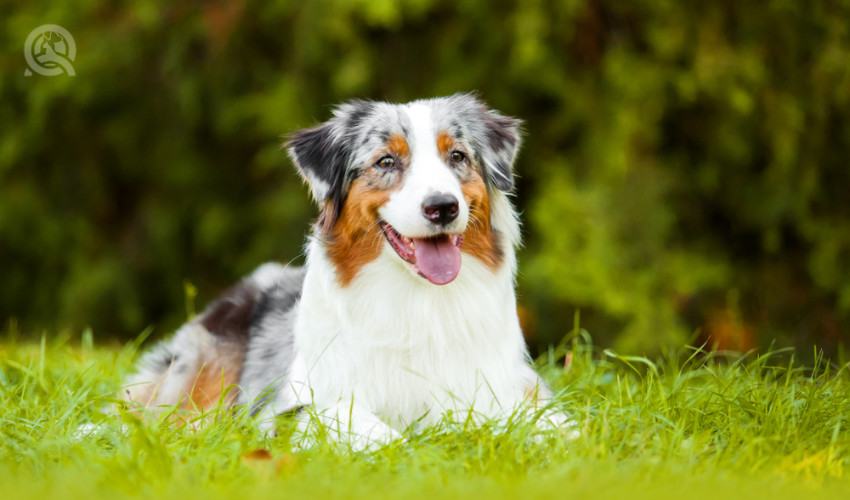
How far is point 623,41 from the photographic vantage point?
759 centimetres

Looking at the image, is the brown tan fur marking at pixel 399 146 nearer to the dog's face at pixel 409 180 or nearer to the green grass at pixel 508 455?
the dog's face at pixel 409 180

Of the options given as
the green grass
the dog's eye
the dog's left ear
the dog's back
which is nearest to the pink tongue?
the dog's eye

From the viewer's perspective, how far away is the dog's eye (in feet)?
12.0

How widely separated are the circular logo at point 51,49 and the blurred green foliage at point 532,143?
9 cm

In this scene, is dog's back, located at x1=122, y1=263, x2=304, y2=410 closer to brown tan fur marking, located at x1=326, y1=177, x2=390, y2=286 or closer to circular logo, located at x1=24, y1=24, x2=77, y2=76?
brown tan fur marking, located at x1=326, y1=177, x2=390, y2=286

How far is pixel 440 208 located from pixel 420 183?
0.17 meters

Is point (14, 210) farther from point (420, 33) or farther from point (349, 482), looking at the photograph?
point (349, 482)

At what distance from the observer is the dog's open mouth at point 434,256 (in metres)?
3.51

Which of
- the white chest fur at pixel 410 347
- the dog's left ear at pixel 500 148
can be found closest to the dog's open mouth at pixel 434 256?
the white chest fur at pixel 410 347

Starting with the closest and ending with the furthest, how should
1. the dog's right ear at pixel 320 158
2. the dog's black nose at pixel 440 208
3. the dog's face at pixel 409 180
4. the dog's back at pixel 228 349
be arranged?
1. the dog's black nose at pixel 440 208
2. the dog's face at pixel 409 180
3. the dog's right ear at pixel 320 158
4. the dog's back at pixel 228 349

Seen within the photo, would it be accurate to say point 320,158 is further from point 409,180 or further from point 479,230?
point 479,230

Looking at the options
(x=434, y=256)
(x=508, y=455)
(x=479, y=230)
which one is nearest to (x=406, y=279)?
(x=434, y=256)

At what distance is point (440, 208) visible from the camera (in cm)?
338

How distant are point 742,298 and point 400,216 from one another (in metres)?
5.17
